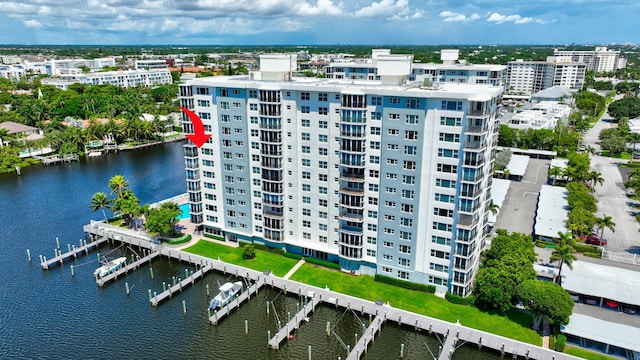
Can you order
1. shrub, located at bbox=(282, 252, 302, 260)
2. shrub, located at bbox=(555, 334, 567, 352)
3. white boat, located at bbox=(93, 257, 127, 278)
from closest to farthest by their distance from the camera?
shrub, located at bbox=(555, 334, 567, 352), white boat, located at bbox=(93, 257, 127, 278), shrub, located at bbox=(282, 252, 302, 260)

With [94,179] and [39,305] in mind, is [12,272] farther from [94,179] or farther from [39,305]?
[94,179]

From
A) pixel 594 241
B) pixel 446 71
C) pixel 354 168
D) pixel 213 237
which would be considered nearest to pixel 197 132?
pixel 213 237

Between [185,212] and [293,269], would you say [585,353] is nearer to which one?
[293,269]

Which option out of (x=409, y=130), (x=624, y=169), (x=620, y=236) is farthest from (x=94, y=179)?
(x=624, y=169)

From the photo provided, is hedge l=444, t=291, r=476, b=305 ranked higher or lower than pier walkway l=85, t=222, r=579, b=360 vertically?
higher

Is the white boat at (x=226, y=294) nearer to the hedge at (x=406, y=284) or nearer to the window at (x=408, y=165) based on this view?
the hedge at (x=406, y=284)

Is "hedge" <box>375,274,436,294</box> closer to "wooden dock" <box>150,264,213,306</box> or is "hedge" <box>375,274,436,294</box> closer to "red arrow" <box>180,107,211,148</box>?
"wooden dock" <box>150,264,213,306</box>

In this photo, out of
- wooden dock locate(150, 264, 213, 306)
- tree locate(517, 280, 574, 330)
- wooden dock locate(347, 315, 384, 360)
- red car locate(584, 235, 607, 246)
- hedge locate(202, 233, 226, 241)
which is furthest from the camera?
hedge locate(202, 233, 226, 241)

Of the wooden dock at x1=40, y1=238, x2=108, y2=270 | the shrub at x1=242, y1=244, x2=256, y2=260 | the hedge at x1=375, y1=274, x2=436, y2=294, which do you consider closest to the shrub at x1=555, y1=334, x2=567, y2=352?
the hedge at x1=375, y1=274, x2=436, y2=294
